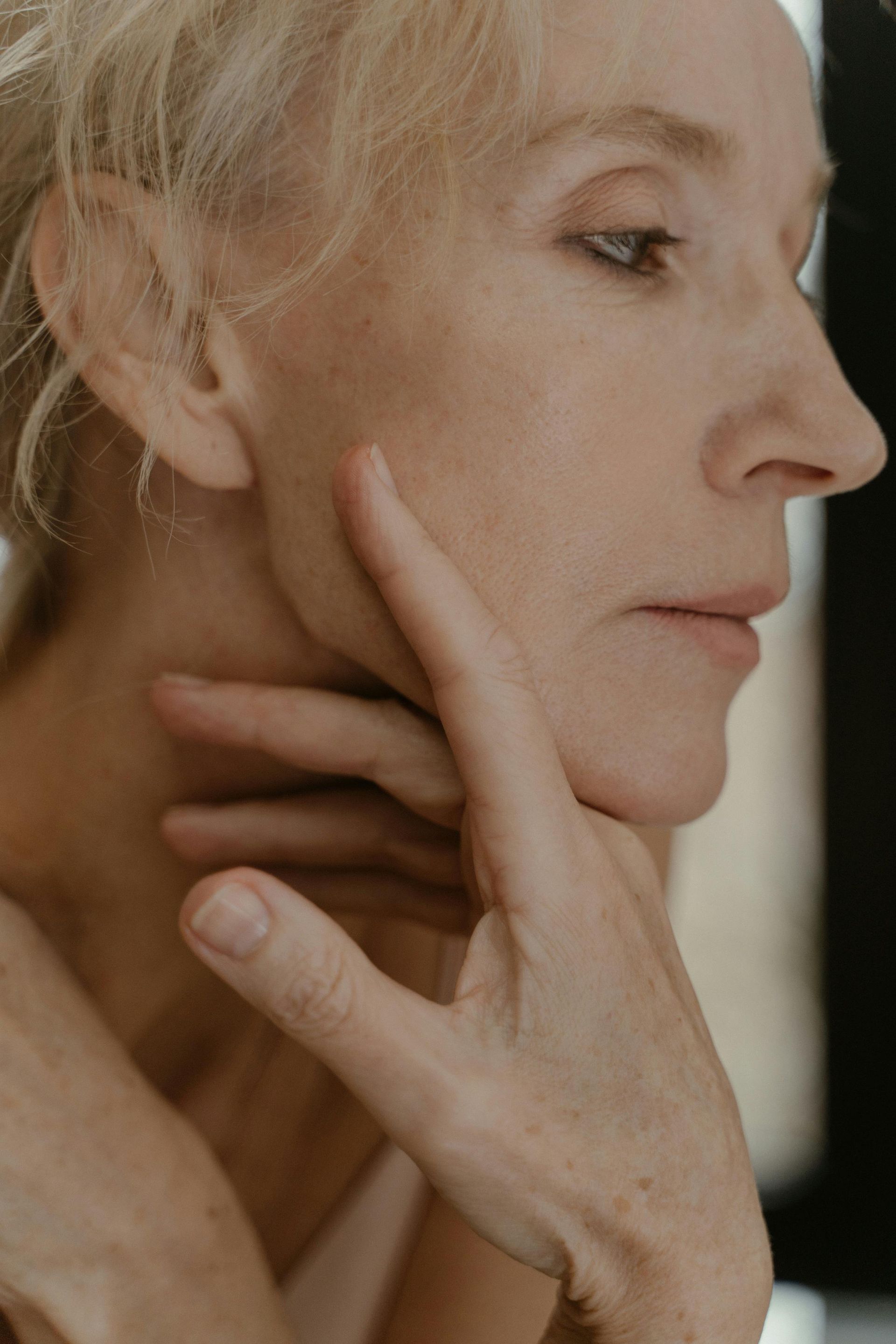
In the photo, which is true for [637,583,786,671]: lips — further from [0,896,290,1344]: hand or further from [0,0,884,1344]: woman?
[0,896,290,1344]: hand

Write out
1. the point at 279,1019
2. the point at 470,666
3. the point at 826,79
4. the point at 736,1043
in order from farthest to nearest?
1. the point at 736,1043
2. the point at 826,79
3. the point at 470,666
4. the point at 279,1019

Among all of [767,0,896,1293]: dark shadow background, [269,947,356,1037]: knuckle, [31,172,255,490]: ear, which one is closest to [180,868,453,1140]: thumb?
[269,947,356,1037]: knuckle

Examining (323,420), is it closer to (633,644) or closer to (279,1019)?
(633,644)

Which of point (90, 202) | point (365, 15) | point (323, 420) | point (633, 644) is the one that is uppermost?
point (365, 15)

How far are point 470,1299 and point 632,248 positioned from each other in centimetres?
74

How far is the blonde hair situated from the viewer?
2.21 ft

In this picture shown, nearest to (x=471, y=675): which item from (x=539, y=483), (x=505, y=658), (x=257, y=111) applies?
(x=505, y=658)

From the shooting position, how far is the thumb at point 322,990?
495 millimetres

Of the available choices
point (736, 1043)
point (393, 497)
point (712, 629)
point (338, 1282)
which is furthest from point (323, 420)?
point (736, 1043)

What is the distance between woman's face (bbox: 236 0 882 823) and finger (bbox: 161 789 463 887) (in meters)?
0.16

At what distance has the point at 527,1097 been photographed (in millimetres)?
567

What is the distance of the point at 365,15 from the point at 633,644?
443 mm

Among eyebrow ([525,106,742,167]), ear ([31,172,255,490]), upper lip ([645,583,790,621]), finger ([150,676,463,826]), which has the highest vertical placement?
eyebrow ([525,106,742,167])

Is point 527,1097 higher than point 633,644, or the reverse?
point 633,644
